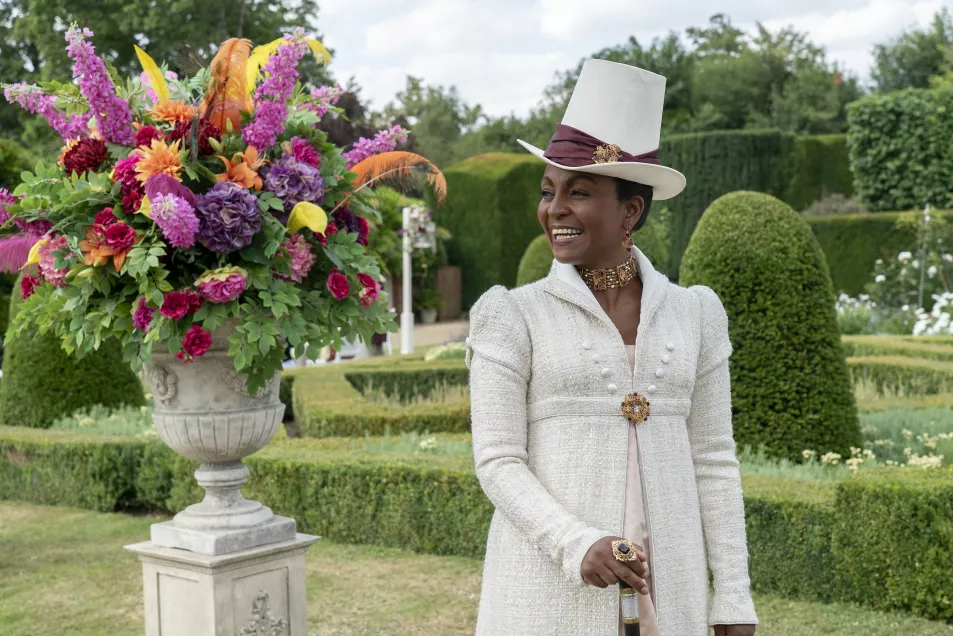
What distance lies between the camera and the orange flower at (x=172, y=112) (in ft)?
11.6

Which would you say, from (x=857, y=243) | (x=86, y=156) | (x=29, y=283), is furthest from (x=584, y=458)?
(x=857, y=243)

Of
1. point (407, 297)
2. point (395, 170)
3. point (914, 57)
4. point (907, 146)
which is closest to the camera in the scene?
point (395, 170)

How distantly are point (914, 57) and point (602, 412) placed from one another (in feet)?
112

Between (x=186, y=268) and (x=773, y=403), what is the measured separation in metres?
3.96

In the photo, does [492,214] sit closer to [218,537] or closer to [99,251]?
[218,537]

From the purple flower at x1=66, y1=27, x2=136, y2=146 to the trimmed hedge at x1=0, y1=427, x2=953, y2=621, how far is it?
2785mm

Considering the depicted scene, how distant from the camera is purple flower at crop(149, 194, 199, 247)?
3.24 m

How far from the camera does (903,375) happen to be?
9109 mm

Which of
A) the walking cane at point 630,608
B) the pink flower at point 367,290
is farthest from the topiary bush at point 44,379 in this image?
the walking cane at point 630,608

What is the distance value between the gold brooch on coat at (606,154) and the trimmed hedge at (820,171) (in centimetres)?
2527

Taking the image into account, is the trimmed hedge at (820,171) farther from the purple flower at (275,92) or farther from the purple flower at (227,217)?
the purple flower at (227,217)

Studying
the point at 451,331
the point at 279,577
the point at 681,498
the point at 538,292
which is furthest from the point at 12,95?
the point at 451,331

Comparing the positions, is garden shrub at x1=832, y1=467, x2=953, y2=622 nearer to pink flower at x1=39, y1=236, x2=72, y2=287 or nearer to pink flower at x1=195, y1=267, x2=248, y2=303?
pink flower at x1=195, y1=267, x2=248, y2=303

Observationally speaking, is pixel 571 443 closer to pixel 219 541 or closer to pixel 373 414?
pixel 219 541
